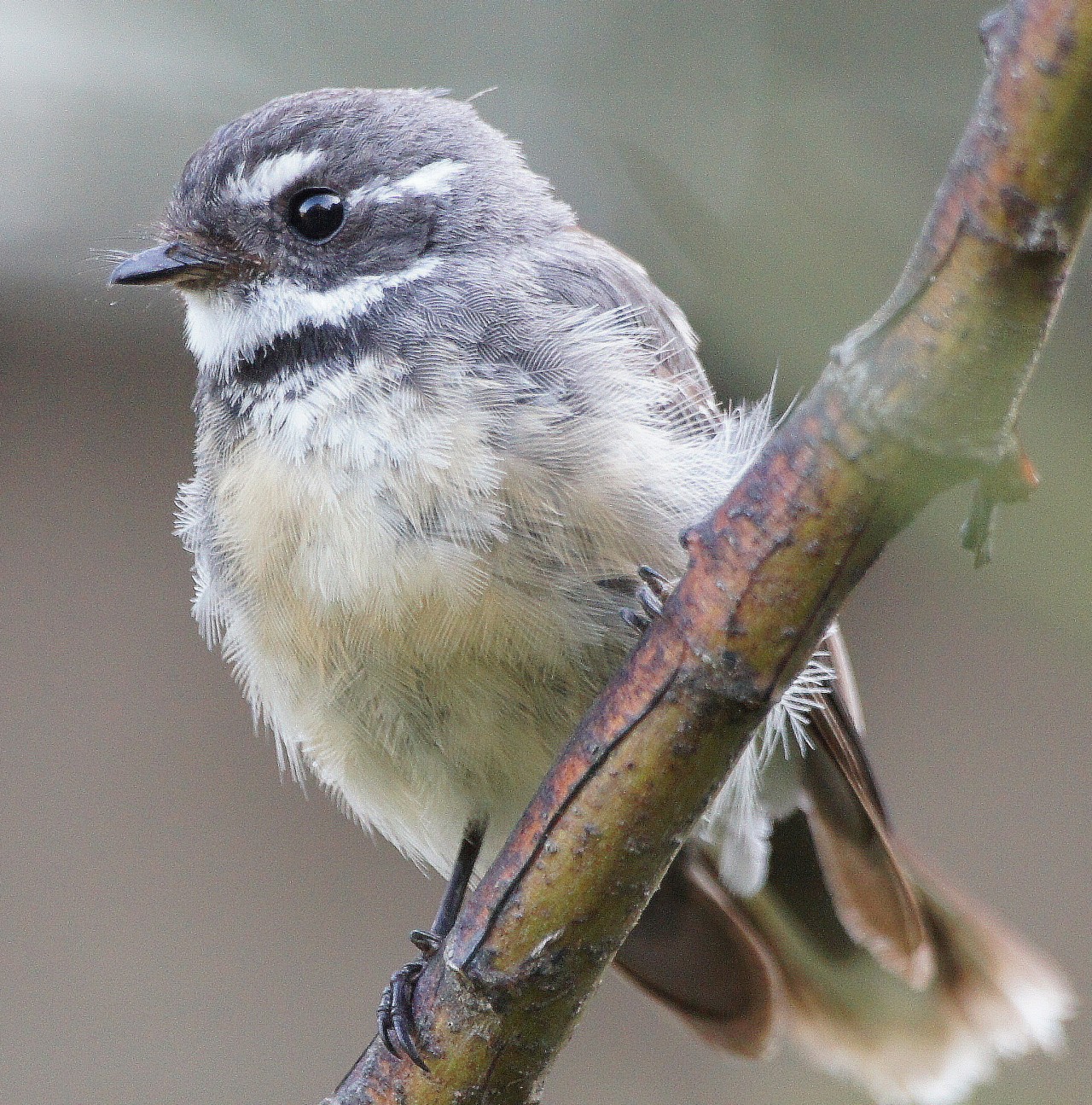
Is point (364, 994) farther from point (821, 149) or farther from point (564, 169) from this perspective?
point (821, 149)

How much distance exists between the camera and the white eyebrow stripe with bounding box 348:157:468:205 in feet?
10.7

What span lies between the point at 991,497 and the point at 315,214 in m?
2.12

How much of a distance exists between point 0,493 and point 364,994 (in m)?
2.52

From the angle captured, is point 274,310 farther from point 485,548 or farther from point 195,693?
point 195,693

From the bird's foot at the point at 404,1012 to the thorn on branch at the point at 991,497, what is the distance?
148 centimetres

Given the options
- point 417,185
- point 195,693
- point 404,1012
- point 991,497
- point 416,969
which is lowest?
point 404,1012

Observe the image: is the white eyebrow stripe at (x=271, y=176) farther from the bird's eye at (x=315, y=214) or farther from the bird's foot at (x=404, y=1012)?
the bird's foot at (x=404, y=1012)

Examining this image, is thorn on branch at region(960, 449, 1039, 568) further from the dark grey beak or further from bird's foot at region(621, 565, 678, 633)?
the dark grey beak

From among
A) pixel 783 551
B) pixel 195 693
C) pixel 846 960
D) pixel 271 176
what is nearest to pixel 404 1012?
pixel 783 551

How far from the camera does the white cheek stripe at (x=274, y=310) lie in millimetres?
3049

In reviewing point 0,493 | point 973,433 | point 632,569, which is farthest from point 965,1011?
point 0,493

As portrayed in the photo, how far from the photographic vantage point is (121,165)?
212 inches

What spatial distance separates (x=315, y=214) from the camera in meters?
3.20

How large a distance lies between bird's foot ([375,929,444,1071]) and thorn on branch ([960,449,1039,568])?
148 centimetres
